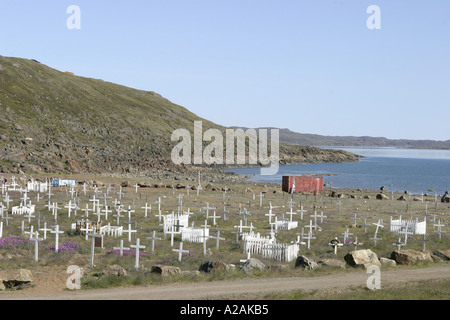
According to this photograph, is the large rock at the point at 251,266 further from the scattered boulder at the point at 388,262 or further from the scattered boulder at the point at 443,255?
the scattered boulder at the point at 443,255

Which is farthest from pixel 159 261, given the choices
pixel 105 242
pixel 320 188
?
pixel 320 188

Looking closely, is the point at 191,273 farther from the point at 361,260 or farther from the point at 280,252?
the point at 361,260

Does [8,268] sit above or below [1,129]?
below

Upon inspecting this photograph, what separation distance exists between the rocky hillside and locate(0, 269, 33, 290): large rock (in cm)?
6573

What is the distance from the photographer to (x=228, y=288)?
19562 millimetres

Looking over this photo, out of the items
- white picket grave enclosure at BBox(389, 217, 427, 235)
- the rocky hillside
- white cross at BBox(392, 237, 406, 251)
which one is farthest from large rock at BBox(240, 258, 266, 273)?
the rocky hillside

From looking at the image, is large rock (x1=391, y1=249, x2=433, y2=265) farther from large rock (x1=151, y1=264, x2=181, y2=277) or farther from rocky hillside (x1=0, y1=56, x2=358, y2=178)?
rocky hillside (x1=0, y1=56, x2=358, y2=178)

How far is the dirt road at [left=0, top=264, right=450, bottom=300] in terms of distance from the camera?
18.1 meters

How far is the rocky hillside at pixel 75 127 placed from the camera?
101m

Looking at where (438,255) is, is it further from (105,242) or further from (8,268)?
(8,268)

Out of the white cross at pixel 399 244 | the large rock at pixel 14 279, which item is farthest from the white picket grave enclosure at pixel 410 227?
the large rock at pixel 14 279

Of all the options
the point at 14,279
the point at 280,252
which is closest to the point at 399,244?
the point at 280,252
